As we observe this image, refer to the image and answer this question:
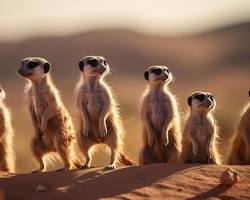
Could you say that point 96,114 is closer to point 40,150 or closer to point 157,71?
point 40,150

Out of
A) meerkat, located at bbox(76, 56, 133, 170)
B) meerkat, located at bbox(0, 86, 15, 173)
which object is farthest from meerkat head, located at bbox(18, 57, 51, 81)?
meerkat, located at bbox(0, 86, 15, 173)

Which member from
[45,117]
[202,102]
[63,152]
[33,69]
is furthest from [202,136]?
[33,69]

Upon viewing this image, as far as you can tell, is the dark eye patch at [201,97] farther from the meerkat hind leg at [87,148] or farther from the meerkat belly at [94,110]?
the meerkat hind leg at [87,148]

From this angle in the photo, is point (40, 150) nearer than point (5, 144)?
Yes

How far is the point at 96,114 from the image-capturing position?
11.2 meters

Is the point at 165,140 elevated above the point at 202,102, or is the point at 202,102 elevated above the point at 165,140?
the point at 202,102

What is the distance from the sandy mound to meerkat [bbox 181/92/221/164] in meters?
1.40

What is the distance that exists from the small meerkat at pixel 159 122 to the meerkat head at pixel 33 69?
1419 millimetres

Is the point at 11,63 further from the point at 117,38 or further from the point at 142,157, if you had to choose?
the point at 142,157

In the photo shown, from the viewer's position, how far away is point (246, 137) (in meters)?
11.3

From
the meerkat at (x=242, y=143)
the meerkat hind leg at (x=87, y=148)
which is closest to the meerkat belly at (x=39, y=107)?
the meerkat hind leg at (x=87, y=148)

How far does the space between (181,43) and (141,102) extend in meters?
58.8

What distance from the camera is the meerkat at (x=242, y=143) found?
37.0ft

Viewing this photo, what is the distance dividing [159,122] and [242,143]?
3.74ft
